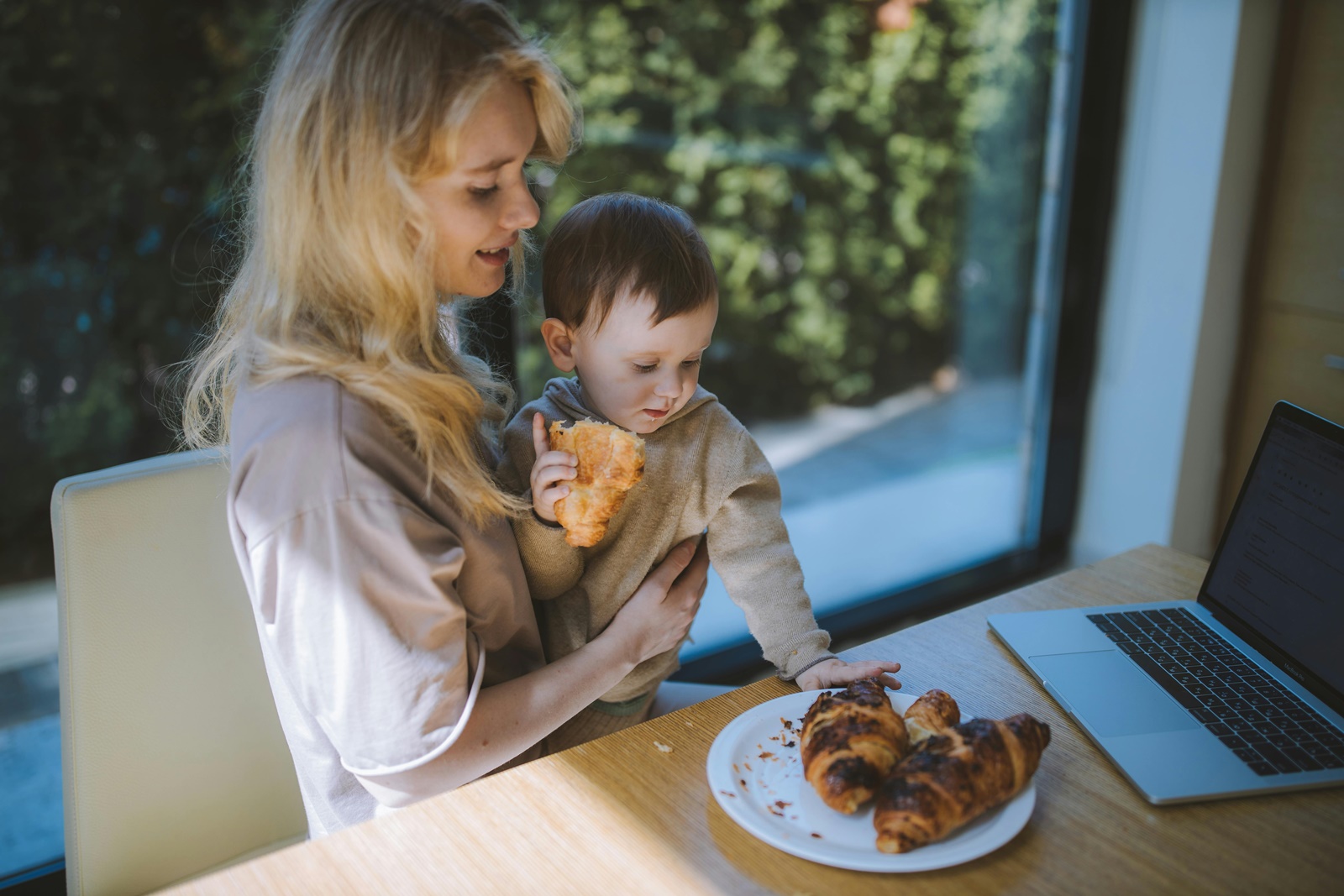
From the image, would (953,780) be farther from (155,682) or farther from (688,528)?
(155,682)

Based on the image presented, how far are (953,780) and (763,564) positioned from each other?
0.48m

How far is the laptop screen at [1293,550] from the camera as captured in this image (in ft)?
3.65

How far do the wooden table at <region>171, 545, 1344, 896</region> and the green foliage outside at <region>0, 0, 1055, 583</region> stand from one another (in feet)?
3.02

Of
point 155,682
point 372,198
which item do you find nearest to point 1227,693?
point 372,198

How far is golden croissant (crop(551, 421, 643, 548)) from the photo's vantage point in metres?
1.08

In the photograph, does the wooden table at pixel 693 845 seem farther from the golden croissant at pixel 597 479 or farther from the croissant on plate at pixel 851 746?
the golden croissant at pixel 597 479

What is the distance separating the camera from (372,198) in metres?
0.98

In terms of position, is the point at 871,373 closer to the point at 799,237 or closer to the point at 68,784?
the point at 799,237

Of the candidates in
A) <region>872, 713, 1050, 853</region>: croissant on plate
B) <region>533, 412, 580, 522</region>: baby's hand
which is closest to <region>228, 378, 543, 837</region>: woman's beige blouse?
<region>533, 412, 580, 522</region>: baby's hand

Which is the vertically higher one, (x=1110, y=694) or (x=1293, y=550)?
(x=1293, y=550)

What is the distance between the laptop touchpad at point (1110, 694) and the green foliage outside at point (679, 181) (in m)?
1.33

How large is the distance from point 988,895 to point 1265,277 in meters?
2.64

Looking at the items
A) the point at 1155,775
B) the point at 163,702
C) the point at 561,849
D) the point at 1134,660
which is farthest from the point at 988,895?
the point at 163,702

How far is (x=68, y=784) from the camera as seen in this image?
115 cm
